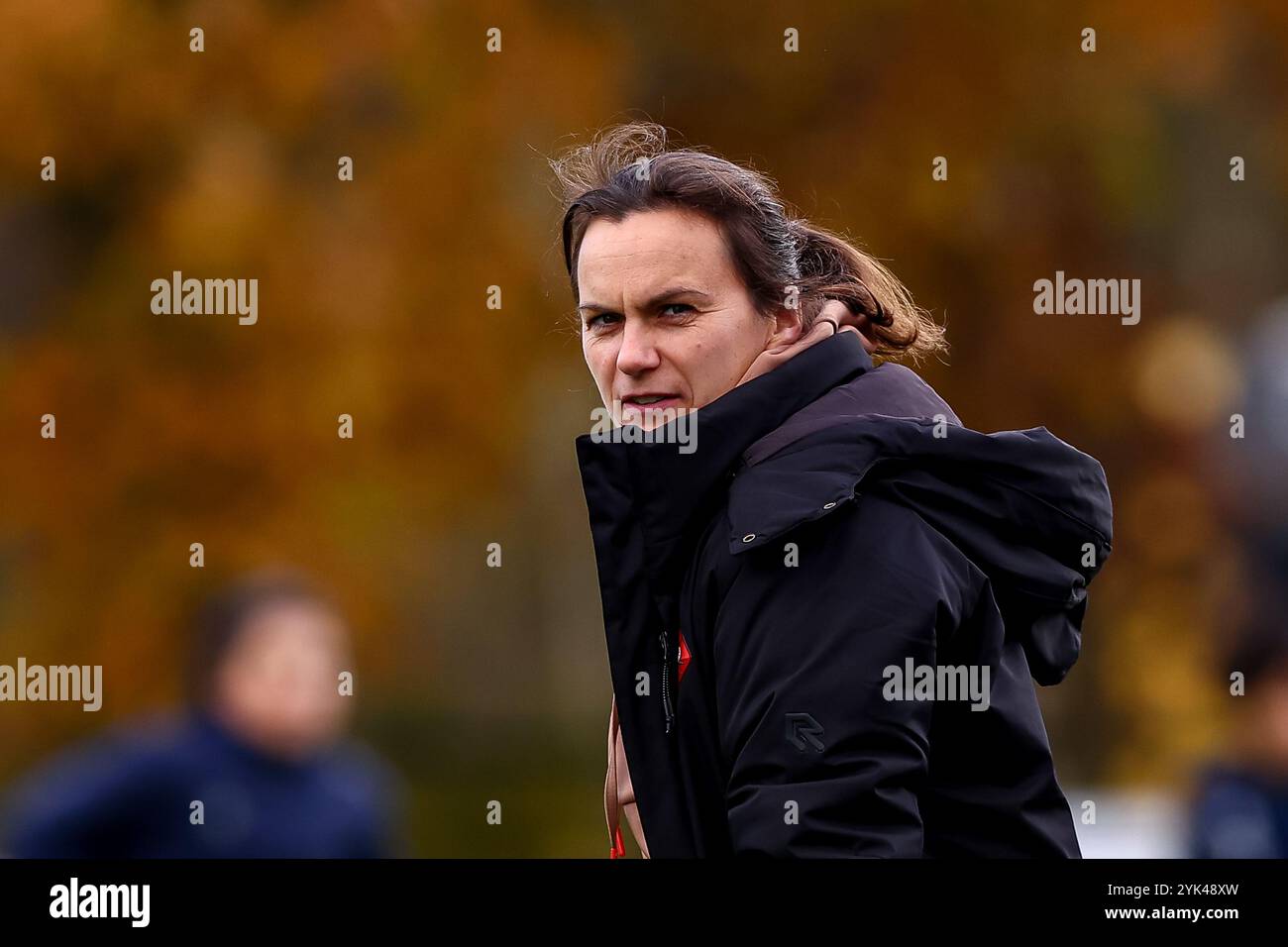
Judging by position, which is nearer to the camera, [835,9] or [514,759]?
[835,9]

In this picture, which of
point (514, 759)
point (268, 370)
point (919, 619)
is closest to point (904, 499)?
point (919, 619)

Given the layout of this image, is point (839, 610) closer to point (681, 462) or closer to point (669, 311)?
point (681, 462)

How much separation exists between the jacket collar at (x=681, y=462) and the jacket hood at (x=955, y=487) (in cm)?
3

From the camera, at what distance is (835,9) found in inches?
378

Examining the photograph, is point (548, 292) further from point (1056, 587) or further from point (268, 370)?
point (268, 370)

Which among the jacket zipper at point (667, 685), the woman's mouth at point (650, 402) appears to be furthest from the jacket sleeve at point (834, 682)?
the woman's mouth at point (650, 402)

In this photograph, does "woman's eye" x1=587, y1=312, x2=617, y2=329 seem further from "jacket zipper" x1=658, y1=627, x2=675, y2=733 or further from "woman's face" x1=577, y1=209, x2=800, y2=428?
"jacket zipper" x1=658, y1=627, x2=675, y2=733

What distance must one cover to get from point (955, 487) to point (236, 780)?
2.85m

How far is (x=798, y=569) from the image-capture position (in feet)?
8.02

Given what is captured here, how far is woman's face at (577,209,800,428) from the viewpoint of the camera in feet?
9.54

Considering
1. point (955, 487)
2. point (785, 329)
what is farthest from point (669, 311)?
point (955, 487)

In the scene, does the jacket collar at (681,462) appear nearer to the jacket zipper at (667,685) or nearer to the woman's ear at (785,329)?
the jacket zipper at (667,685)

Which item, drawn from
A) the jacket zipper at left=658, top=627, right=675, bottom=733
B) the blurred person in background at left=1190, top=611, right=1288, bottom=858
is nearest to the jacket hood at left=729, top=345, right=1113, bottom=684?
the jacket zipper at left=658, top=627, right=675, bottom=733

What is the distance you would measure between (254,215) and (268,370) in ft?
2.56
